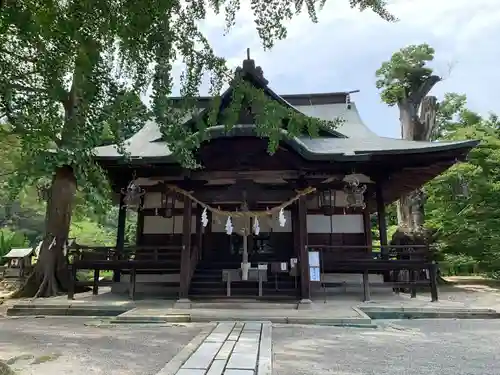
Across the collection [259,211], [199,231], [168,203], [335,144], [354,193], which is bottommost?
[199,231]

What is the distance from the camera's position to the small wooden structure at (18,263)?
1669 cm

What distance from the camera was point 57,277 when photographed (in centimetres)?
1147

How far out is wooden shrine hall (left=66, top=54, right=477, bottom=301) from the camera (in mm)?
8836

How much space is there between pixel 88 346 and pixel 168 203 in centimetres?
564

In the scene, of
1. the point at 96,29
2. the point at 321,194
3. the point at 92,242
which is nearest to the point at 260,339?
the point at 96,29

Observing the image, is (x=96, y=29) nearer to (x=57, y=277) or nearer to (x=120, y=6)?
(x=120, y=6)

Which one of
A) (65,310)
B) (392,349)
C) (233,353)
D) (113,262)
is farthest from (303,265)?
(65,310)

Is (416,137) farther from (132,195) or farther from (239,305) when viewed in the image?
(132,195)

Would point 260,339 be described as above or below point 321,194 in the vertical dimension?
below

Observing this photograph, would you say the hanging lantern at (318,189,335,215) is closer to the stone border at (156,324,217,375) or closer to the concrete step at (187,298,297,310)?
the concrete step at (187,298,297,310)

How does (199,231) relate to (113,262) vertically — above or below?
above

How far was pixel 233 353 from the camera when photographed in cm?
440

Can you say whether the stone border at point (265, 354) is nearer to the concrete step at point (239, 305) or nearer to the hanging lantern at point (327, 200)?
the concrete step at point (239, 305)

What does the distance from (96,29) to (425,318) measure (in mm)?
7817
